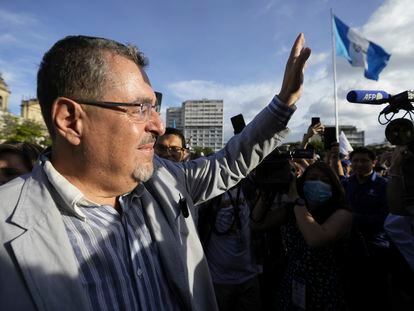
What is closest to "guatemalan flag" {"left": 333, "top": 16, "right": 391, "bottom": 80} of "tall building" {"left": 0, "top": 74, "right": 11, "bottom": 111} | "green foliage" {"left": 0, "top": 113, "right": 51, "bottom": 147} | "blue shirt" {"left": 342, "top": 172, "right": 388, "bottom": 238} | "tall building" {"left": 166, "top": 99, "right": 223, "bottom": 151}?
"blue shirt" {"left": 342, "top": 172, "right": 388, "bottom": 238}

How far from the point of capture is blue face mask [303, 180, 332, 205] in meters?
2.73

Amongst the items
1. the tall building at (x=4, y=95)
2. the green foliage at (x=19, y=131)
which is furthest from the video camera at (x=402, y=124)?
the tall building at (x=4, y=95)

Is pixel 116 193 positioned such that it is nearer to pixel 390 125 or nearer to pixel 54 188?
pixel 54 188

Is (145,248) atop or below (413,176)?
below

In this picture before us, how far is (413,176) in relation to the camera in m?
2.14

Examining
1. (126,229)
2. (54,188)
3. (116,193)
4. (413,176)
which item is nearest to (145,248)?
(126,229)

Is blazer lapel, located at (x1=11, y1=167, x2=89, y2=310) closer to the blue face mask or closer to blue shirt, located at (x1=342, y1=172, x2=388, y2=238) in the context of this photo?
the blue face mask

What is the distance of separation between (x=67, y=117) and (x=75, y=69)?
20 centimetres

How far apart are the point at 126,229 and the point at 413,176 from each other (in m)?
1.91

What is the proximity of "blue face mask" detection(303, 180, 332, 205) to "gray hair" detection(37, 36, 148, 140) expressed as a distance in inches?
80.8

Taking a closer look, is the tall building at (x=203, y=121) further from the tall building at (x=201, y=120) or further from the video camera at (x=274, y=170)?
the video camera at (x=274, y=170)

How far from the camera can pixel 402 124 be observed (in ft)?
7.33

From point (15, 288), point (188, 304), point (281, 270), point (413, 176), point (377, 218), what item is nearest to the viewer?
point (15, 288)

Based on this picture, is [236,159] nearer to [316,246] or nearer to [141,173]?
[141,173]
